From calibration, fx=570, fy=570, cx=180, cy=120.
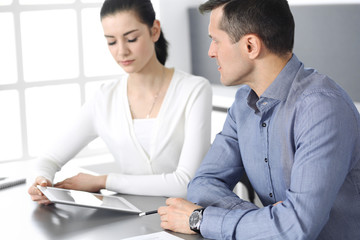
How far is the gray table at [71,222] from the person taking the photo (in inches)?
62.9

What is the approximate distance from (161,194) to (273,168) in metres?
0.50

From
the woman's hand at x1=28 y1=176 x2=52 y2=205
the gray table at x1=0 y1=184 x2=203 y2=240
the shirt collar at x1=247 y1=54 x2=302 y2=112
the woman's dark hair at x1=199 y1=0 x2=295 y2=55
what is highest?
the woman's dark hair at x1=199 y1=0 x2=295 y2=55

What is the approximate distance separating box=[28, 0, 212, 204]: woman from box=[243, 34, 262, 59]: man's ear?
23.6 inches

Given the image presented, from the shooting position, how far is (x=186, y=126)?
2.21 m

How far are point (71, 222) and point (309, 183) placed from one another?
722 millimetres

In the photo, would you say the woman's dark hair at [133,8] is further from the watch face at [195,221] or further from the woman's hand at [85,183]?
the watch face at [195,221]

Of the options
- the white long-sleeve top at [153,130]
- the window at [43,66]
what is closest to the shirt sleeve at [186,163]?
the white long-sleeve top at [153,130]

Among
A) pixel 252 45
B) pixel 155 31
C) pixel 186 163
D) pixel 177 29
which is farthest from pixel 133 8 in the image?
pixel 177 29

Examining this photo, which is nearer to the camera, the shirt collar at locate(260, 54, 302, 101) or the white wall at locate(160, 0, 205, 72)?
the shirt collar at locate(260, 54, 302, 101)

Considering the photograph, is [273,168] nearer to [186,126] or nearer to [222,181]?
[222,181]

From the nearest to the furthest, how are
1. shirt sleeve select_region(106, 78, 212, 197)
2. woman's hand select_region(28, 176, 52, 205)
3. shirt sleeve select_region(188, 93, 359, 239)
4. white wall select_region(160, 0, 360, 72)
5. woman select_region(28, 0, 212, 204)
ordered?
shirt sleeve select_region(188, 93, 359, 239) < woman's hand select_region(28, 176, 52, 205) < shirt sleeve select_region(106, 78, 212, 197) < woman select_region(28, 0, 212, 204) < white wall select_region(160, 0, 360, 72)

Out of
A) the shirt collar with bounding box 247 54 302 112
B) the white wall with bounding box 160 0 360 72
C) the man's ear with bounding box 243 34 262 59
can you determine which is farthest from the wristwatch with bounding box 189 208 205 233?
the white wall with bounding box 160 0 360 72

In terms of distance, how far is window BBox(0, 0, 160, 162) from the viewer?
11.2 feet

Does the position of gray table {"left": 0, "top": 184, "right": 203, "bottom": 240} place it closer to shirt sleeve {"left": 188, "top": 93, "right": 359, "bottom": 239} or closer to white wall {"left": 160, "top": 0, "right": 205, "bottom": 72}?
shirt sleeve {"left": 188, "top": 93, "right": 359, "bottom": 239}
